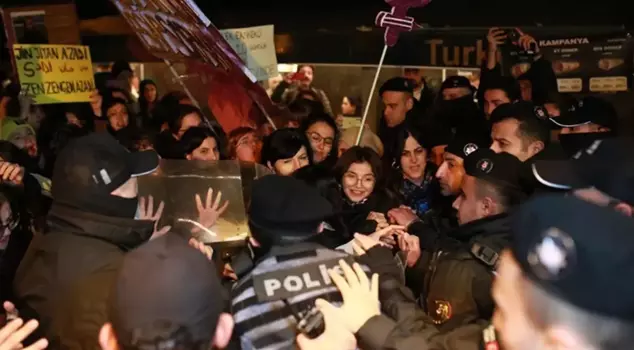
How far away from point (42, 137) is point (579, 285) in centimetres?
440

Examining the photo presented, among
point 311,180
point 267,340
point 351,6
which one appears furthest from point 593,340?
point 351,6

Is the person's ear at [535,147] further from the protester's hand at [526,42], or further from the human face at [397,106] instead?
the protester's hand at [526,42]

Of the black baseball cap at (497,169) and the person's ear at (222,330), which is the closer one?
the person's ear at (222,330)

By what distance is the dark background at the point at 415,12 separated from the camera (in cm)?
533

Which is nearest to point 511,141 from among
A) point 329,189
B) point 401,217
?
point 401,217

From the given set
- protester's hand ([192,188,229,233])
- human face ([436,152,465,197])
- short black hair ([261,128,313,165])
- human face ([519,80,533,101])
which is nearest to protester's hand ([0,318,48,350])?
protester's hand ([192,188,229,233])

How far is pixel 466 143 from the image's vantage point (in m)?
3.48

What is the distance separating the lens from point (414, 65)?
653 centimetres

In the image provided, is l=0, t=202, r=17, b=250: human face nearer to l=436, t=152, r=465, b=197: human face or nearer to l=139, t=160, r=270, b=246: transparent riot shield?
l=139, t=160, r=270, b=246: transparent riot shield

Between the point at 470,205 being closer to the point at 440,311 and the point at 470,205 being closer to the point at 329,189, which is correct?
the point at 440,311

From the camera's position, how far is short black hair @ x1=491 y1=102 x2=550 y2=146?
3.43 metres

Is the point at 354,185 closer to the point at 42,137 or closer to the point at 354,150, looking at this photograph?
the point at 354,150

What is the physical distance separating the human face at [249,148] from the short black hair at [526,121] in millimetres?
1313

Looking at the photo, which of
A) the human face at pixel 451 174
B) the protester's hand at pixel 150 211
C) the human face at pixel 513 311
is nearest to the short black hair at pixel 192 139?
the protester's hand at pixel 150 211
